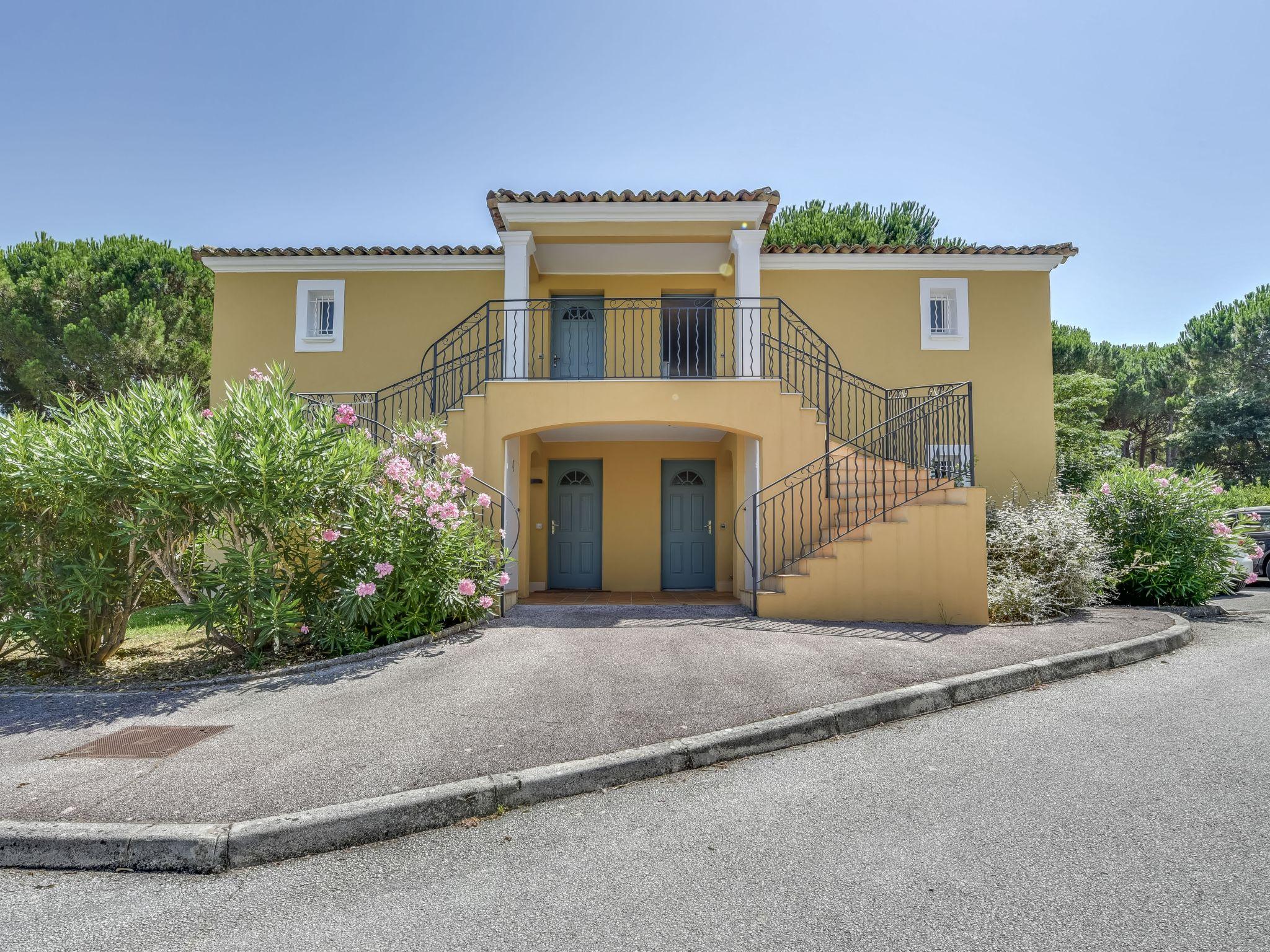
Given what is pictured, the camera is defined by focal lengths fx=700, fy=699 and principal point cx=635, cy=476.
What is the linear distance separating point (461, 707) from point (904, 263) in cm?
1001

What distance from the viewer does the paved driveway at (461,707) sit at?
3498mm

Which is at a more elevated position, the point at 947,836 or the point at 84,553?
the point at 84,553

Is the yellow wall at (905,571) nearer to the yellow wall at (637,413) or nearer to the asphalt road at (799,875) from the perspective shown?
the yellow wall at (637,413)

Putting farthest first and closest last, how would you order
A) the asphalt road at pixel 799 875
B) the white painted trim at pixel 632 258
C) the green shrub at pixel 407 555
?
1. the white painted trim at pixel 632 258
2. the green shrub at pixel 407 555
3. the asphalt road at pixel 799 875

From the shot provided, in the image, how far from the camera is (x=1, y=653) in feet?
21.0

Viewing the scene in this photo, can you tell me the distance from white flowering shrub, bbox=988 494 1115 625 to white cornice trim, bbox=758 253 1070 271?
14.2ft

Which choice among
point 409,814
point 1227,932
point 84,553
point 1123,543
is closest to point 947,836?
point 1227,932

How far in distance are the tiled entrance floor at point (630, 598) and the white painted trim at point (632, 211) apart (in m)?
5.24

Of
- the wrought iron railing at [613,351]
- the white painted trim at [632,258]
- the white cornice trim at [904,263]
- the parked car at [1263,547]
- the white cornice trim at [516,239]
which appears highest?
the white cornice trim at [904,263]

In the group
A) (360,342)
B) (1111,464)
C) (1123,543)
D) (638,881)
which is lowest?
(638,881)

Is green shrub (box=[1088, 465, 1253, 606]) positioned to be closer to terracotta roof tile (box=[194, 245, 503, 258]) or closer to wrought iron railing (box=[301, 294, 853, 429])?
wrought iron railing (box=[301, 294, 853, 429])

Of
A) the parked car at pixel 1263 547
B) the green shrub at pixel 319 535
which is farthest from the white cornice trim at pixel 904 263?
the parked car at pixel 1263 547

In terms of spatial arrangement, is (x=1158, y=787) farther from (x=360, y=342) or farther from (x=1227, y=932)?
(x=360, y=342)

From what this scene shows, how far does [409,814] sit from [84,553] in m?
4.79
